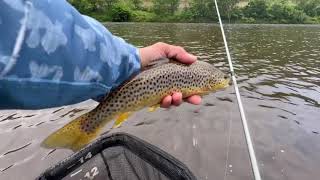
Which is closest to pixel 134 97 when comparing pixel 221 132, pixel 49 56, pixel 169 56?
pixel 169 56

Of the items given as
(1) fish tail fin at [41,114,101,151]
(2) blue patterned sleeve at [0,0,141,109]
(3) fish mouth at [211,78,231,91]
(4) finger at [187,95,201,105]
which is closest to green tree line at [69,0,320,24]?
(3) fish mouth at [211,78,231,91]

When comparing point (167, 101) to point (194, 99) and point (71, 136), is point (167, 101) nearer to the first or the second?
point (194, 99)

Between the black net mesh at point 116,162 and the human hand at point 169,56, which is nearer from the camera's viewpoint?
the human hand at point 169,56

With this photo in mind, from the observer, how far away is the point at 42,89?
1.49m

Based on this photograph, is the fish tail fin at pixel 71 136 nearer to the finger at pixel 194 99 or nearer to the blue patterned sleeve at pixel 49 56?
the finger at pixel 194 99

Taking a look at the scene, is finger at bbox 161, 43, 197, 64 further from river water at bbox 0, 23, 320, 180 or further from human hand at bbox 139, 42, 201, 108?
river water at bbox 0, 23, 320, 180

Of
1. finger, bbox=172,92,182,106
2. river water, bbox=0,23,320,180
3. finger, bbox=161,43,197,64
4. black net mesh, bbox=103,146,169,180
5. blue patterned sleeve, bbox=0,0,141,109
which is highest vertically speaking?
blue patterned sleeve, bbox=0,0,141,109

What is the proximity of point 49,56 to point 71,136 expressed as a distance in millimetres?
1766

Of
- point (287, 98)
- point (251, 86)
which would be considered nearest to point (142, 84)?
point (287, 98)

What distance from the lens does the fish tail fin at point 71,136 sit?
304 cm

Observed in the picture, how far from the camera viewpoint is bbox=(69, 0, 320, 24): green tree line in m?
62.5

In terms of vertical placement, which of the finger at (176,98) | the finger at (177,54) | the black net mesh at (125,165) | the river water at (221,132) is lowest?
the river water at (221,132)

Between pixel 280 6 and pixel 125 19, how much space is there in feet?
83.2

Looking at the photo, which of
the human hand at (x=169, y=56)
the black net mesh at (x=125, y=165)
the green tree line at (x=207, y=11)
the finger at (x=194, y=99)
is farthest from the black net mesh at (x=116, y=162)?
the green tree line at (x=207, y=11)
